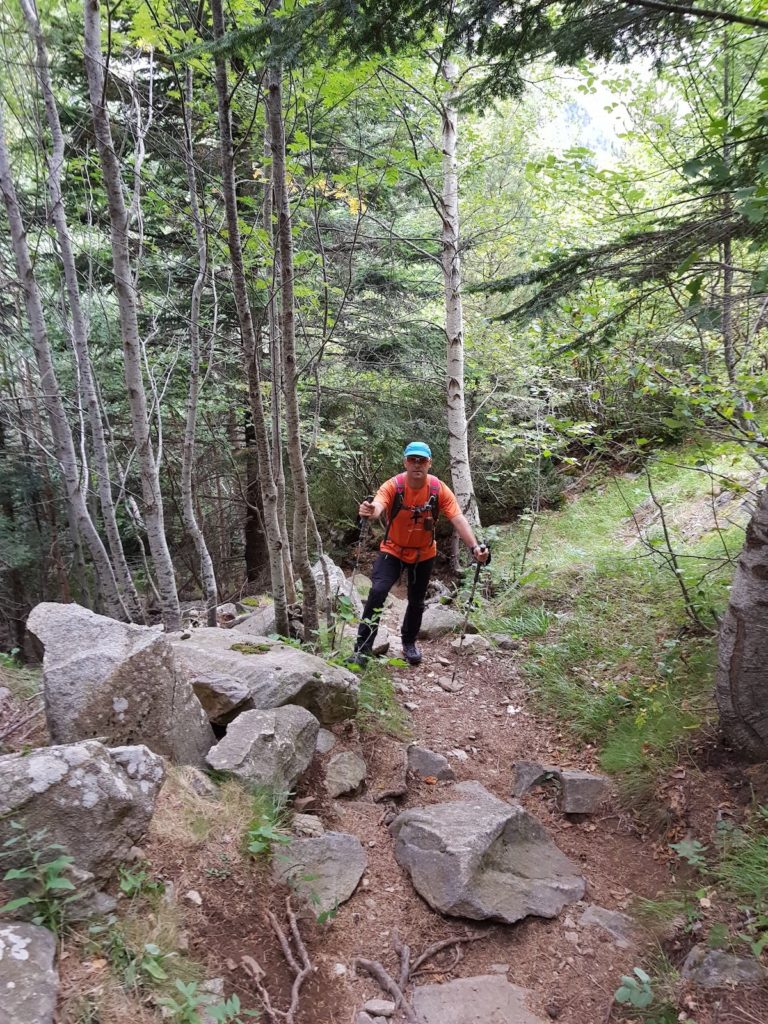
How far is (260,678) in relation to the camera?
4.25 meters

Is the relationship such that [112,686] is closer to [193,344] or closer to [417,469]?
[417,469]

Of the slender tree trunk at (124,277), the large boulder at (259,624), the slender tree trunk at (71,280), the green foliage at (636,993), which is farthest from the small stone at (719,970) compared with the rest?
the slender tree trunk at (71,280)

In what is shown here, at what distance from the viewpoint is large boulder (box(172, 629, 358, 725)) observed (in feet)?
13.2

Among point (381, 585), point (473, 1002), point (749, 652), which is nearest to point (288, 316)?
point (381, 585)

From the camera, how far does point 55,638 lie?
10.4ft

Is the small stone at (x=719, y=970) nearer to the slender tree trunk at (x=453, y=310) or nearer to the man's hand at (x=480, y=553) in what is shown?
the man's hand at (x=480, y=553)

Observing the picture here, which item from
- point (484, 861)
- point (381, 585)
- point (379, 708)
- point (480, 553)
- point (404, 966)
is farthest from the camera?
point (381, 585)

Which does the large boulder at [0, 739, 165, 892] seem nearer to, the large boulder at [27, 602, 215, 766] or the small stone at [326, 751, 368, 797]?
the large boulder at [27, 602, 215, 766]

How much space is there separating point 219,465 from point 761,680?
9446 mm

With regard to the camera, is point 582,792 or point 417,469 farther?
point 417,469

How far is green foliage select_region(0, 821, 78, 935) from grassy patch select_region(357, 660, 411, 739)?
2.78m

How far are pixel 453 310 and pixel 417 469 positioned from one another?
160 inches

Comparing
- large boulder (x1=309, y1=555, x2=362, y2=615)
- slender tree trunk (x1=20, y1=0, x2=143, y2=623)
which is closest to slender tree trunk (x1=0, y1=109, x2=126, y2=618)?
slender tree trunk (x1=20, y1=0, x2=143, y2=623)

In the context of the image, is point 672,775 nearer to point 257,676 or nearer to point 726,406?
point 726,406
